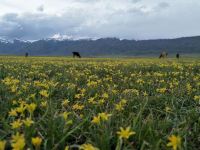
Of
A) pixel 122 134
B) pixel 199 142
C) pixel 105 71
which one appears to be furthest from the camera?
pixel 105 71

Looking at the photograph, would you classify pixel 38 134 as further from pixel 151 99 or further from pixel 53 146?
pixel 151 99

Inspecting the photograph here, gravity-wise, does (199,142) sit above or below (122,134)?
below

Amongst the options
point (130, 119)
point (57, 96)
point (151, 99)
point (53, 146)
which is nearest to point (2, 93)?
point (57, 96)

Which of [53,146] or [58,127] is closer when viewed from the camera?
[53,146]

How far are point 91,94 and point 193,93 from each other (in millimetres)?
2340

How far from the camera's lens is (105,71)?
56.8 feet

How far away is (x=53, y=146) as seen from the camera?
4582 millimetres

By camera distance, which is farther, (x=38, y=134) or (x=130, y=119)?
(x=130, y=119)

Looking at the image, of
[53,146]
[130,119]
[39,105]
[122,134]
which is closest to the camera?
[122,134]

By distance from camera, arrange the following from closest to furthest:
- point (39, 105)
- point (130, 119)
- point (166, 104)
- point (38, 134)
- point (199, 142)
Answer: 1. point (38, 134)
2. point (199, 142)
3. point (130, 119)
4. point (39, 105)
5. point (166, 104)

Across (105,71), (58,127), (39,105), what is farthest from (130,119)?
(105,71)

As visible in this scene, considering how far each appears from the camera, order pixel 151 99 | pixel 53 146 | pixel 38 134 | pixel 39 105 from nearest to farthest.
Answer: pixel 53 146, pixel 38 134, pixel 39 105, pixel 151 99

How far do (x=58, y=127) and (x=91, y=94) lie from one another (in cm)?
394

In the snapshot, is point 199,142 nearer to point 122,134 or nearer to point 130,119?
point 130,119
